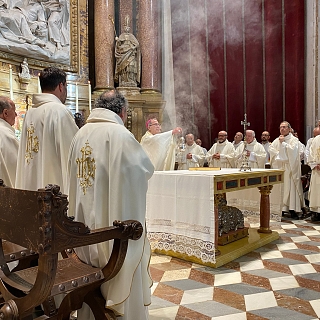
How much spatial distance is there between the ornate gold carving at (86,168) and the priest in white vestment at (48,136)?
0.47 m

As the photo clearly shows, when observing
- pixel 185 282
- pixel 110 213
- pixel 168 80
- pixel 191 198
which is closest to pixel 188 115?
pixel 168 80

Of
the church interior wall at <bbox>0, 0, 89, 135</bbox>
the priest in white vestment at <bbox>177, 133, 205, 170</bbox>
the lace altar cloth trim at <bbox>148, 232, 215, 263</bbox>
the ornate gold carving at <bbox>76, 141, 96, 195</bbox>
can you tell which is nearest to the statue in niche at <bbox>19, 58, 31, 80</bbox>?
the church interior wall at <bbox>0, 0, 89, 135</bbox>

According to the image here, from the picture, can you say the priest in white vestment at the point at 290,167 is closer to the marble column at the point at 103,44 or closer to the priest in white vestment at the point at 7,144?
the marble column at the point at 103,44

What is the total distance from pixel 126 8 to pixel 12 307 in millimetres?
7271

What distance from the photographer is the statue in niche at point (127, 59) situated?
290 inches

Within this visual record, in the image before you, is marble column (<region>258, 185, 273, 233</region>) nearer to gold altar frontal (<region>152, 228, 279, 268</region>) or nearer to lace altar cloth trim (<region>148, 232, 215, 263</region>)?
gold altar frontal (<region>152, 228, 279, 268</region>)

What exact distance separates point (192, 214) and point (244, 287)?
92 centimetres

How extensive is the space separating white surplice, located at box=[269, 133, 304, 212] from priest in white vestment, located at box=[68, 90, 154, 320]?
4.79 metres

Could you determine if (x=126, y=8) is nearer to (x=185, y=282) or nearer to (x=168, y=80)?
(x=168, y=80)

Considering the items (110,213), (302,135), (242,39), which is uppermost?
(242,39)

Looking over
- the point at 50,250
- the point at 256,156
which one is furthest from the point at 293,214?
the point at 50,250

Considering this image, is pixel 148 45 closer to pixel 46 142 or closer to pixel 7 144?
pixel 7 144

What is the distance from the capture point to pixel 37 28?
6164mm

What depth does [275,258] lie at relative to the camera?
3949mm
